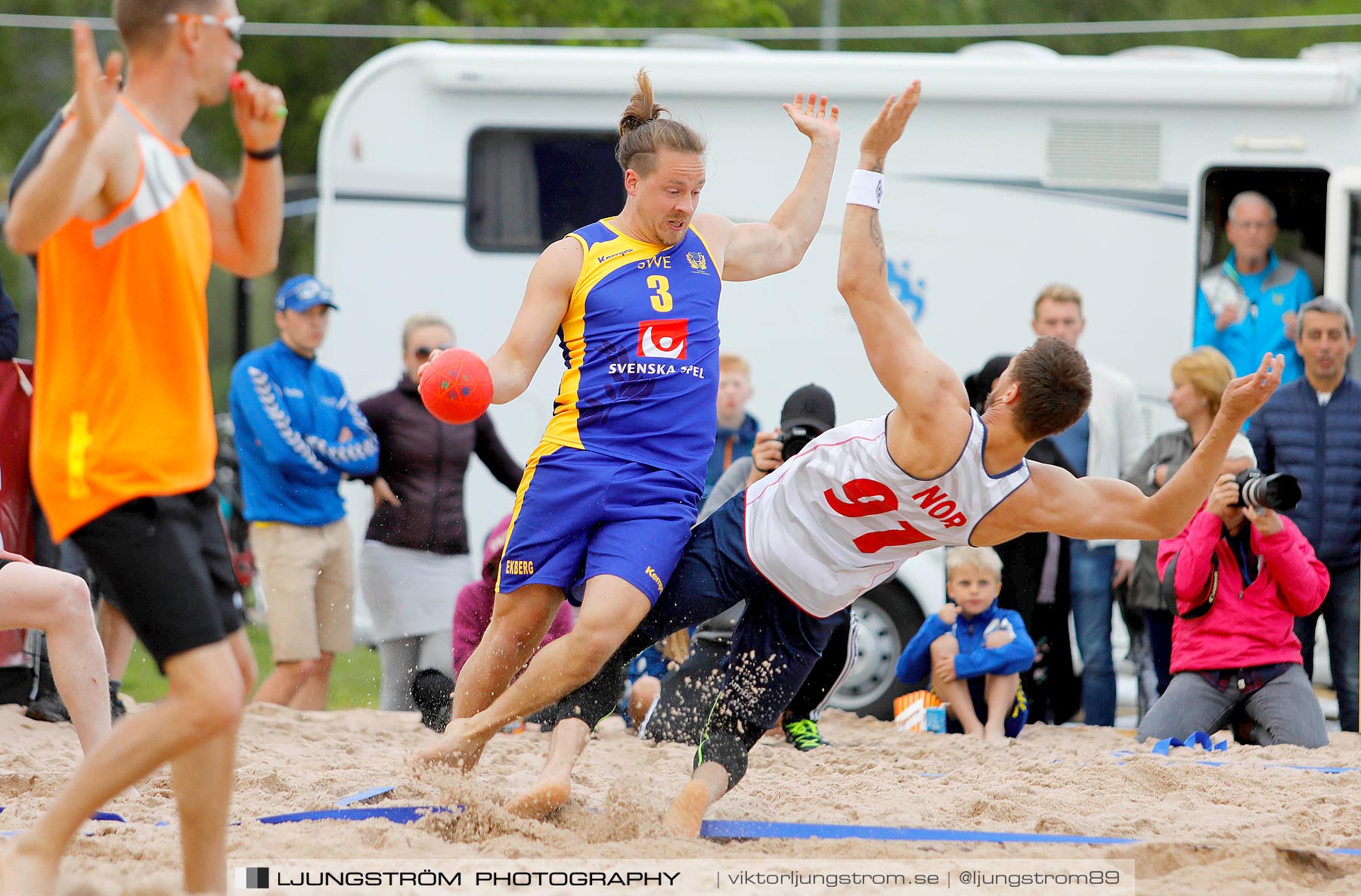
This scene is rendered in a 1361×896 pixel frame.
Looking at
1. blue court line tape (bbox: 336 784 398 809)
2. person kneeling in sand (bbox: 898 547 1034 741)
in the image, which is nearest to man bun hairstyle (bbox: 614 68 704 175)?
blue court line tape (bbox: 336 784 398 809)

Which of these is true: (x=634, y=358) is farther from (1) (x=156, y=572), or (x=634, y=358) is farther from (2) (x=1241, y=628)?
(2) (x=1241, y=628)

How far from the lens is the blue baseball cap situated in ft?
23.4

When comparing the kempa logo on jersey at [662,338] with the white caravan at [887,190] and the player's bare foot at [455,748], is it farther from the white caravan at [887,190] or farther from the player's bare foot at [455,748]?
the white caravan at [887,190]

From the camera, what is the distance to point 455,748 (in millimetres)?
4508

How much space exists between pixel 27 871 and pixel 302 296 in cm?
446

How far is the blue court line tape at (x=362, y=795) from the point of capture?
476cm

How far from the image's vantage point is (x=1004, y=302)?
8.37 metres

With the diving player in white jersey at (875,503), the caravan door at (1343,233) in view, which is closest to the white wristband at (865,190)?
the diving player in white jersey at (875,503)

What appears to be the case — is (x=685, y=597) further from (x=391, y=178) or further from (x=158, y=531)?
(x=391, y=178)

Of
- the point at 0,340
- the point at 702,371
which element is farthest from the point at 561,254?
the point at 0,340

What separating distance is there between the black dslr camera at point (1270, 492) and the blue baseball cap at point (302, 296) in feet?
14.4

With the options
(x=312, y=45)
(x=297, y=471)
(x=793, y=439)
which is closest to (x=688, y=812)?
(x=793, y=439)

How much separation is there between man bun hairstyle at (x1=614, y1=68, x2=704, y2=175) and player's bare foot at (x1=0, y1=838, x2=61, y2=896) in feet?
8.49

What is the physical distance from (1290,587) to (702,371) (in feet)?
10.3
